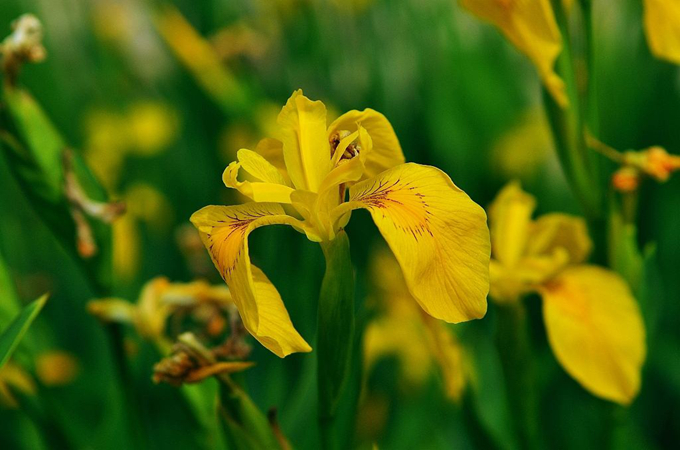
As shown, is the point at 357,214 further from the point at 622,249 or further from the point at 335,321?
the point at 335,321

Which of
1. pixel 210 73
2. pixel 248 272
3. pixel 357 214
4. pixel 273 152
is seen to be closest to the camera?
pixel 248 272

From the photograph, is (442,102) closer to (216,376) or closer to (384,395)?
(384,395)

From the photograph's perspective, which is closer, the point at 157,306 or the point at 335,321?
the point at 335,321

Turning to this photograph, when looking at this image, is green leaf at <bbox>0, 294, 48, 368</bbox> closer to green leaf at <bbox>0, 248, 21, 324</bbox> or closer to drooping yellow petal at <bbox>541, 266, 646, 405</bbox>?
green leaf at <bbox>0, 248, 21, 324</bbox>

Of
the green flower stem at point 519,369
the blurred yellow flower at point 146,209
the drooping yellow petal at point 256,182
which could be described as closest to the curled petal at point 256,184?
the drooping yellow petal at point 256,182

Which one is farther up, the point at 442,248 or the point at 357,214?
the point at 442,248

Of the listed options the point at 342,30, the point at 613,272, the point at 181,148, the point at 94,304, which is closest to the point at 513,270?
the point at 613,272

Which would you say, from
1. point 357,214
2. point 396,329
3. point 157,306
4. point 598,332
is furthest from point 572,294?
point 357,214
